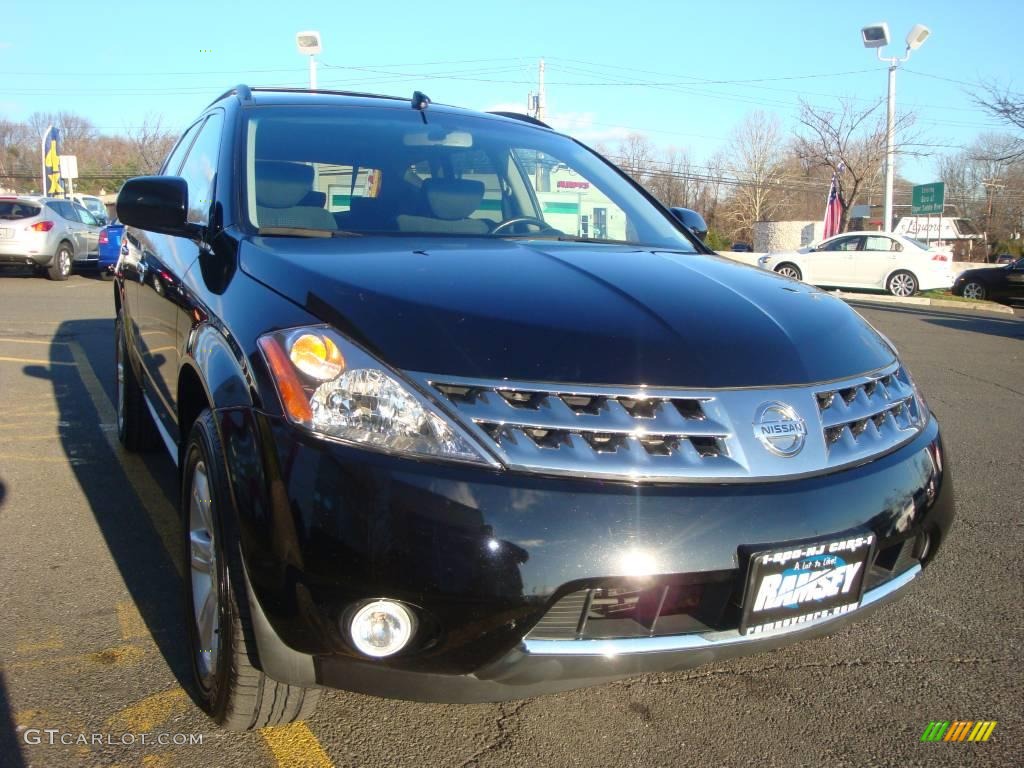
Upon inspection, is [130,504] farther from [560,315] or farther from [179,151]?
[560,315]

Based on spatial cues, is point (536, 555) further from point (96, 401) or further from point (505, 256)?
point (96, 401)

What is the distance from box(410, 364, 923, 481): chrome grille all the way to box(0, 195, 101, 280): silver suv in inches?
662

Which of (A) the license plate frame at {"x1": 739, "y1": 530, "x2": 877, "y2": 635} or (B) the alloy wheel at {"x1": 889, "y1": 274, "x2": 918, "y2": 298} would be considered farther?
(B) the alloy wheel at {"x1": 889, "y1": 274, "x2": 918, "y2": 298}

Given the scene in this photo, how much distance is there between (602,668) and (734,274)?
1.40 metres

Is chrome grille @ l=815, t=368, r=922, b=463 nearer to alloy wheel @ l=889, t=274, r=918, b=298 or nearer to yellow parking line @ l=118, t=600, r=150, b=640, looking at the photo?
yellow parking line @ l=118, t=600, r=150, b=640

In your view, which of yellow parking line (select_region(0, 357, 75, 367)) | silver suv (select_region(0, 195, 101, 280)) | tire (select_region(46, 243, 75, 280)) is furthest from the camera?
tire (select_region(46, 243, 75, 280))

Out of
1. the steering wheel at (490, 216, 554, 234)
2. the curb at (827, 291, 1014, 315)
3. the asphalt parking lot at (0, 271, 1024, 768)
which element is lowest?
the asphalt parking lot at (0, 271, 1024, 768)

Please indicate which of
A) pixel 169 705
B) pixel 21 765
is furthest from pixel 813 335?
pixel 21 765

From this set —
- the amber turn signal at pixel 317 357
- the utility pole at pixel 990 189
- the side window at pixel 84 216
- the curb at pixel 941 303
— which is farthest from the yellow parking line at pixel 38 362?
the utility pole at pixel 990 189

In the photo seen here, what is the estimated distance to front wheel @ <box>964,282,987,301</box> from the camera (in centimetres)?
2044

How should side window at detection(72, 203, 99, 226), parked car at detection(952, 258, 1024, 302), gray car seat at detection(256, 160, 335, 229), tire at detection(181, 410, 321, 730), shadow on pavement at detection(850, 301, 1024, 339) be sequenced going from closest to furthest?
1. tire at detection(181, 410, 321, 730)
2. gray car seat at detection(256, 160, 335, 229)
3. shadow on pavement at detection(850, 301, 1024, 339)
4. side window at detection(72, 203, 99, 226)
5. parked car at detection(952, 258, 1024, 302)

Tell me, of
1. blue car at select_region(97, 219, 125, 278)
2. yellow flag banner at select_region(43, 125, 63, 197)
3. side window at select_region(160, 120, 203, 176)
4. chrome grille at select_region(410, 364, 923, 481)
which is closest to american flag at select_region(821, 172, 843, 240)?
blue car at select_region(97, 219, 125, 278)

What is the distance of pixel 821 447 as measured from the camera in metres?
2.06

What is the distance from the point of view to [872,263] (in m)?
20.5
